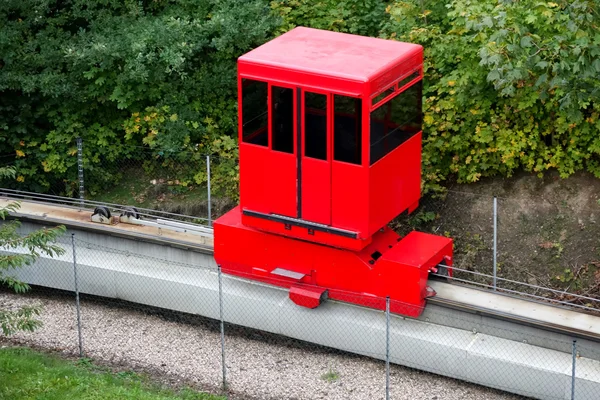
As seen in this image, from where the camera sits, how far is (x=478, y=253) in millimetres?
15758

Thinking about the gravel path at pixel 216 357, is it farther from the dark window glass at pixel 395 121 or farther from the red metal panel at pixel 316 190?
the dark window glass at pixel 395 121

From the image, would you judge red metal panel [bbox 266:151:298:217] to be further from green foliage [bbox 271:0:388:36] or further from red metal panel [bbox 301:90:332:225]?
green foliage [bbox 271:0:388:36]

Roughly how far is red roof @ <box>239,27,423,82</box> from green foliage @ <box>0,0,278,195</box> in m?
3.60

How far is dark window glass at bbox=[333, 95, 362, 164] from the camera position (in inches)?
512

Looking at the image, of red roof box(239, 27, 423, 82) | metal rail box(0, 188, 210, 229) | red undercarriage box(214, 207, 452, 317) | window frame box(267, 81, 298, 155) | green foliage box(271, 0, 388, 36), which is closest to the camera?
red roof box(239, 27, 423, 82)

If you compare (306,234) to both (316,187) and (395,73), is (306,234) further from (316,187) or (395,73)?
(395,73)

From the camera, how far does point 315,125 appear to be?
43.5ft

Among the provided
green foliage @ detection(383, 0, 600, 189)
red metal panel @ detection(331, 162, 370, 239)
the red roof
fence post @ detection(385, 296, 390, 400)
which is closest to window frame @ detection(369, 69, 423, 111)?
the red roof

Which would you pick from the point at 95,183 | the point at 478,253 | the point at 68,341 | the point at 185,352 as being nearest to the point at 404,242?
the point at 478,253

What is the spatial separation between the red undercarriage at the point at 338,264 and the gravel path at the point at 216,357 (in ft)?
2.43

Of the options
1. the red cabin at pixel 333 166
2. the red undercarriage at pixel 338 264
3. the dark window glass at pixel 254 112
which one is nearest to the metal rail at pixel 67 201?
the red undercarriage at pixel 338 264

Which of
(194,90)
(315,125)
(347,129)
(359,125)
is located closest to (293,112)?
(315,125)

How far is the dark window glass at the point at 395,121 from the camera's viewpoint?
13.2 m

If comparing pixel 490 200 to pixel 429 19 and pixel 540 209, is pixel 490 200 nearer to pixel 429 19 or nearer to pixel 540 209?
pixel 540 209
